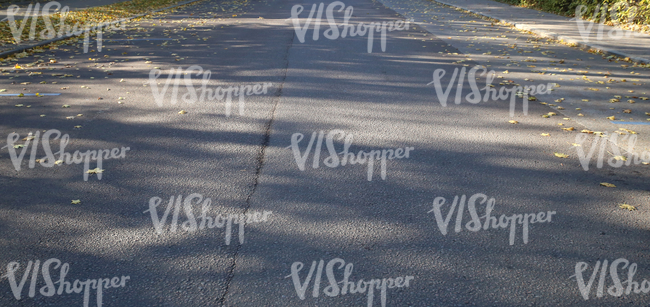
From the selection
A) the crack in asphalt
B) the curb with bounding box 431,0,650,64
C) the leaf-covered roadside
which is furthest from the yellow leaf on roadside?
the leaf-covered roadside

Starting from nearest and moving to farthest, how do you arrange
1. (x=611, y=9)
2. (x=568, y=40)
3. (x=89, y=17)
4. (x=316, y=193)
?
(x=316, y=193)
(x=568, y=40)
(x=611, y=9)
(x=89, y=17)

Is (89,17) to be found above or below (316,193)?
above

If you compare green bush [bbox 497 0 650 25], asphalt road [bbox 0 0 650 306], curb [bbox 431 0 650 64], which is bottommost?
asphalt road [bbox 0 0 650 306]

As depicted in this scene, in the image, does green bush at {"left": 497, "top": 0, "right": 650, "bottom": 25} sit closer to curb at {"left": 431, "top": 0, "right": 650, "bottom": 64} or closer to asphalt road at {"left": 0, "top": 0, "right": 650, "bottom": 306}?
curb at {"left": 431, "top": 0, "right": 650, "bottom": 64}

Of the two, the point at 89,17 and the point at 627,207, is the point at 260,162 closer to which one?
the point at 627,207

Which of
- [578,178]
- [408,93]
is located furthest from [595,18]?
[578,178]

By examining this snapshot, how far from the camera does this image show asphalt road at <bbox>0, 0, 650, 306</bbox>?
10.2 feet

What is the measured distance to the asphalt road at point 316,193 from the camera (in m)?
3.09

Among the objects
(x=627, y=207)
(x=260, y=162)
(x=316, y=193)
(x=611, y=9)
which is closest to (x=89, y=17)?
(x=260, y=162)

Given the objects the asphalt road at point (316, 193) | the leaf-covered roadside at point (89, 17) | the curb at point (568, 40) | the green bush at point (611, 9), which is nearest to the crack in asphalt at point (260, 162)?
the asphalt road at point (316, 193)

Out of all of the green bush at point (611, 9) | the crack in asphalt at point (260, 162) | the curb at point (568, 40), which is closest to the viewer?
the crack in asphalt at point (260, 162)

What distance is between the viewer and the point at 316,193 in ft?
14.0

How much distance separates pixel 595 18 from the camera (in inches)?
608

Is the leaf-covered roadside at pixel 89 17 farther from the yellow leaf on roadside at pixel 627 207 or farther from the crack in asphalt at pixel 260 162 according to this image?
the yellow leaf on roadside at pixel 627 207
